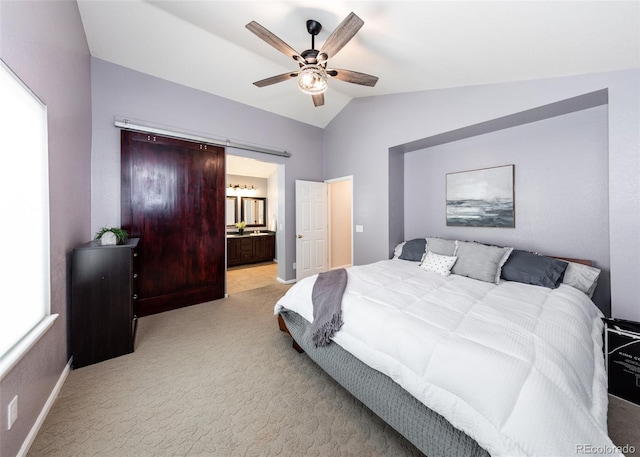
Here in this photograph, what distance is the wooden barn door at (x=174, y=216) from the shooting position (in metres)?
3.10

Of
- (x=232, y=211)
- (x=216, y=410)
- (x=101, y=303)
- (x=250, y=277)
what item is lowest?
(x=216, y=410)

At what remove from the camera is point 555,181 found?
2.64 meters

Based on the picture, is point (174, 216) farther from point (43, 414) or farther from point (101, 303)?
point (43, 414)

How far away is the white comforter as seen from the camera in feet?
2.97

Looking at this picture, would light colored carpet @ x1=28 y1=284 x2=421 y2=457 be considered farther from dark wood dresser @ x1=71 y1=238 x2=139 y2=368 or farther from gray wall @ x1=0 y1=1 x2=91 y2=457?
gray wall @ x1=0 y1=1 x2=91 y2=457

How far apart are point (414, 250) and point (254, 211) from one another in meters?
4.68

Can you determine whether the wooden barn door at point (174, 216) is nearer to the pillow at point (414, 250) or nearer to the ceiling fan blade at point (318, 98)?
the ceiling fan blade at point (318, 98)

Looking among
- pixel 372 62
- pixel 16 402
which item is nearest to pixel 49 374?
pixel 16 402

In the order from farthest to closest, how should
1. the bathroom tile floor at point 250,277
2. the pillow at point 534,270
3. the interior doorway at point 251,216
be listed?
1. the interior doorway at point 251,216
2. the bathroom tile floor at point 250,277
3. the pillow at point 534,270

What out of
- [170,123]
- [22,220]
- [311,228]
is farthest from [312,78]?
[311,228]

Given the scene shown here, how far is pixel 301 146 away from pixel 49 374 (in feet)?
14.1

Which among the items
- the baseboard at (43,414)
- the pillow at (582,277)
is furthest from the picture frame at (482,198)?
the baseboard at (43,414)

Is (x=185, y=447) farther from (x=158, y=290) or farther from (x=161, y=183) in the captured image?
(x=161, y=183)

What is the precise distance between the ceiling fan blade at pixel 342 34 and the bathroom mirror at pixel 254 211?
5.00m
